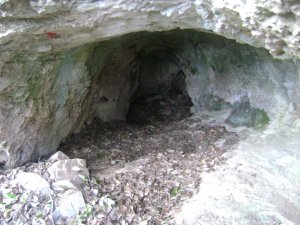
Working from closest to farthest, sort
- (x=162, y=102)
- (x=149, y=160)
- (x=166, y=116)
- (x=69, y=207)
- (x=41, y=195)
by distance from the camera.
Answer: (x=69, y=207) < (x=41, y=195) < (x=149, y=160) < (x=166, y=116) < (x=162, y=102)

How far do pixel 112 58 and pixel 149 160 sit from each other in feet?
7.61

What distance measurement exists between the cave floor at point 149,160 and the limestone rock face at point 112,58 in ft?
1.63

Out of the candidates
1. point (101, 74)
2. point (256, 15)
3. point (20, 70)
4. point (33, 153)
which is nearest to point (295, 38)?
point (256, 15)

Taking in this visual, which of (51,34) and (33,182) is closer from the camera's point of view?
(51,34)

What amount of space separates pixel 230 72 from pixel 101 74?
91.2 inches

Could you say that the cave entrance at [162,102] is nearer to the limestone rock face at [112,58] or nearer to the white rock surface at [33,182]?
the limestone rock face at [112,58]

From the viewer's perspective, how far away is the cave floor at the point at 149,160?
3.80 meters

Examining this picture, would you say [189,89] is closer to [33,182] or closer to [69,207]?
[33,182]

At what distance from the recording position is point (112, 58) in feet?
20.7

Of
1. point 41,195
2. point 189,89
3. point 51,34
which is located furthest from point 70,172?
point 189,89

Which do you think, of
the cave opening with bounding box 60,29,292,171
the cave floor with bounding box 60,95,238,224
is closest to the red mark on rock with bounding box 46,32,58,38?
the cave opening with bounding box 60,29,292,171

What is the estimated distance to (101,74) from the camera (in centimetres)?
611

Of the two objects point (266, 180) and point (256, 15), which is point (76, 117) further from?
point (256, 15)

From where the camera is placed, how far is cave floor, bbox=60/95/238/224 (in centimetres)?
380
